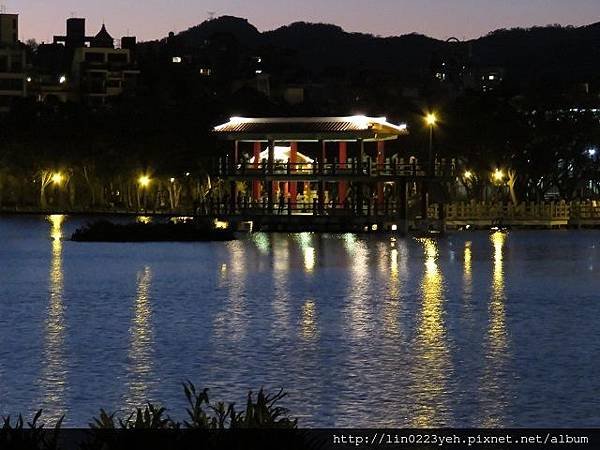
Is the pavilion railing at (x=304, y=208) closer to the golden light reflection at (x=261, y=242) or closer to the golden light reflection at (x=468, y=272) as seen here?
the golden light reflection at (x=261, y=242)

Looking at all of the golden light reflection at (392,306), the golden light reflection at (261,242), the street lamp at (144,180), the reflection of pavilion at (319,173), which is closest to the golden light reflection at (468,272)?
the golden light reflection at (392,306)

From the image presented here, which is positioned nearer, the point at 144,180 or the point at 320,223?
the point at 320,223

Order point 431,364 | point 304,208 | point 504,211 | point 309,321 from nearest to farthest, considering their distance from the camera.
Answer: point 431,364
point 309,321
point 304,208
point 504,211

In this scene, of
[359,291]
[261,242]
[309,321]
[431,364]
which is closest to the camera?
[431,364]

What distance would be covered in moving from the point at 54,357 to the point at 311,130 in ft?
214

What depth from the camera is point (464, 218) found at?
330 feet

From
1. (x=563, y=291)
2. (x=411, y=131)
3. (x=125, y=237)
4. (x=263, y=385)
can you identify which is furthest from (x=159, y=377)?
(x=411, y=131)

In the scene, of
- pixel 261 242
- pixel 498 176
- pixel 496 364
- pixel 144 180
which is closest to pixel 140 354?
pixel 496 364

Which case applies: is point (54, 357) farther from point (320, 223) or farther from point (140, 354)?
point (320, 223)

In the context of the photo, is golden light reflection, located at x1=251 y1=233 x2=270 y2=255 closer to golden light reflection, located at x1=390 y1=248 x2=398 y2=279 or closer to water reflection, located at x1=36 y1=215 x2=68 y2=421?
golden light reflection, located at x1=390 y1=248 x2=398 y2=279

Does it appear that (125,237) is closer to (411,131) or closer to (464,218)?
(464,218)

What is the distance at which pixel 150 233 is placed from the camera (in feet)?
263

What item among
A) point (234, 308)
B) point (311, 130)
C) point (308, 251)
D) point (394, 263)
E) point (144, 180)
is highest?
point (311, 130)

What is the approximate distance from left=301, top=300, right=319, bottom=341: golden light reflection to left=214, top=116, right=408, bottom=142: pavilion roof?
50.3 meters
